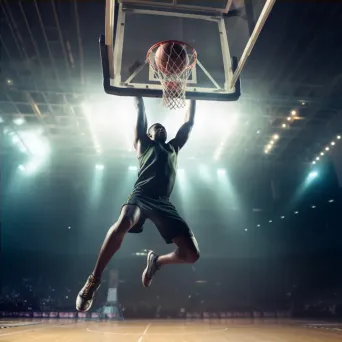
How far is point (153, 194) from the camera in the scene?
269 cm

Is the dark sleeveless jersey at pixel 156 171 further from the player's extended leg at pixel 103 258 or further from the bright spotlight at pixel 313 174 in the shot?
the bright spotlight at pixel 313 174

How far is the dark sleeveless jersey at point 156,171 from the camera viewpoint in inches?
107

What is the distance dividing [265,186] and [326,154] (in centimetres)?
309

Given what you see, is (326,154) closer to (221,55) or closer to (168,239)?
(221,55)

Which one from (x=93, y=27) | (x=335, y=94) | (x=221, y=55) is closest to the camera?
(x=221, y=55)

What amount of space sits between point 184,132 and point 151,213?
1.03 m

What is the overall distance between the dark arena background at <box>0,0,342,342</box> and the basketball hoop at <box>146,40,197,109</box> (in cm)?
391

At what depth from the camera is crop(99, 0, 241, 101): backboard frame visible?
10.5 ft

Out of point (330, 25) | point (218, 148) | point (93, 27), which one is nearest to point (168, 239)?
point (93, 27)

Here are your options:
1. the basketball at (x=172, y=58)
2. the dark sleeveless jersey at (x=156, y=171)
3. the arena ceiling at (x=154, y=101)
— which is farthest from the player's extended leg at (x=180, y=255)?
the arena ceiling at (x=154, y=101)

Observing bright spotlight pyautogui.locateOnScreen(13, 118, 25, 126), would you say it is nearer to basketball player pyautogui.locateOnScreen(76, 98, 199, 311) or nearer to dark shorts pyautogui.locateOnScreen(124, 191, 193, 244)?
basketball player pyautogui.locateOnScreen(76, 98, 199, 311)

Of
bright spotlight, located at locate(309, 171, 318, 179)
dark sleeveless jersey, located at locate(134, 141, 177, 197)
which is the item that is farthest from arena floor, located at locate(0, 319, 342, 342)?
bright spotlight, located at locate(309, 171, 318, 179)

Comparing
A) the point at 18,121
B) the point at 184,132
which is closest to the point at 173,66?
the point at 184,132

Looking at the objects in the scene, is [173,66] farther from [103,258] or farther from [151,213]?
[103,258]
